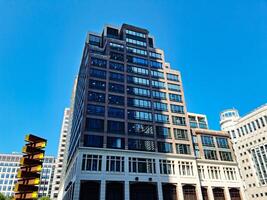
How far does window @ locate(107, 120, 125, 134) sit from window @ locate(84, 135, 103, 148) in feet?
10.5

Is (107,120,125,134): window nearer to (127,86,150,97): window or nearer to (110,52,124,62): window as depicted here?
(127,86,150,97): window

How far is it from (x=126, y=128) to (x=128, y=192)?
1487 cm

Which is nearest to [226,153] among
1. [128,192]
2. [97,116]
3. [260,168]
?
[260,168]

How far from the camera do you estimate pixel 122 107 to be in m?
57.6

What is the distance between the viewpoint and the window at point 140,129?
55562mm

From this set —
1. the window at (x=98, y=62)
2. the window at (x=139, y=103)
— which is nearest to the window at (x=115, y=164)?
the window at (x=139, y=103)

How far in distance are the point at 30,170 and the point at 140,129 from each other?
29.4 meters

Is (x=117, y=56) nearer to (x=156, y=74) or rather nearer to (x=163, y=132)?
(x=156, y=74)

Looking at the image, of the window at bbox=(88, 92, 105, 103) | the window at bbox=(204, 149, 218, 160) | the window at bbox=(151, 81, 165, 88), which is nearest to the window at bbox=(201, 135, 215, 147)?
the window at bbox=(204, 149, 218, 160)

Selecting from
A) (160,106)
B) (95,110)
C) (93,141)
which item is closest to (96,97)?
(95,110)

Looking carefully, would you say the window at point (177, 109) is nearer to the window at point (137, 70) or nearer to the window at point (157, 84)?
the window at point (157, 84)

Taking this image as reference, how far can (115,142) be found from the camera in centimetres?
5238

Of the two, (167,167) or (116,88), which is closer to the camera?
(167,167)

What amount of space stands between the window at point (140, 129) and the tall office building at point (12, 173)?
131 meters
